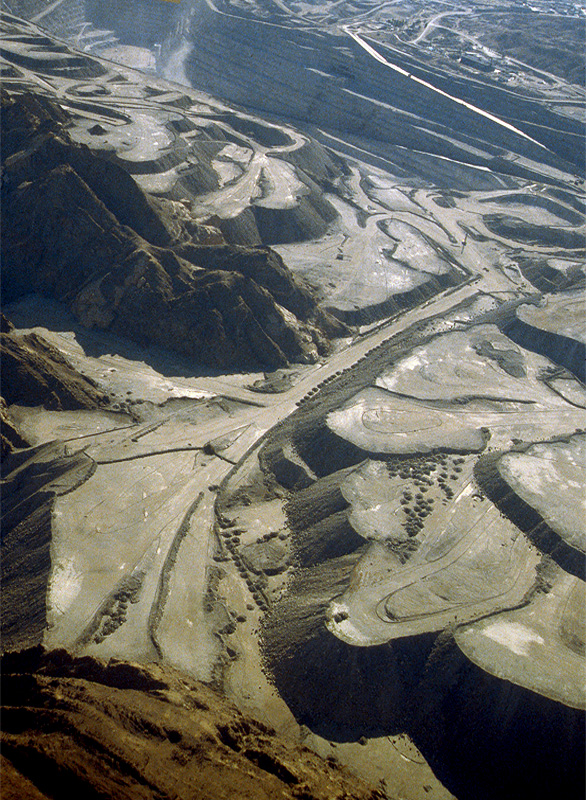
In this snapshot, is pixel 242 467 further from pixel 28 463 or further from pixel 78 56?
pixel 78 56

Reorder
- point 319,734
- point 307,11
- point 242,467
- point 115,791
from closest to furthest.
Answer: point 115,791 → point 319,734 → point 242,467 → point 307,11

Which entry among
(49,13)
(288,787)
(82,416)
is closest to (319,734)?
(288,787)

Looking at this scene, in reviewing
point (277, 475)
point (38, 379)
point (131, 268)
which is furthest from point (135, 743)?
point (131, 268)

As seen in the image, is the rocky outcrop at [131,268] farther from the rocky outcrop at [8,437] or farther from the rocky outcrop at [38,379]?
the rocky outcrop at [8,437]

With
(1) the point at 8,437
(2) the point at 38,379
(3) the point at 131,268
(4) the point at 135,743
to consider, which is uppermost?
(3) the point at 131,268

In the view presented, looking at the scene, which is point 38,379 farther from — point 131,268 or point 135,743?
point 135,743

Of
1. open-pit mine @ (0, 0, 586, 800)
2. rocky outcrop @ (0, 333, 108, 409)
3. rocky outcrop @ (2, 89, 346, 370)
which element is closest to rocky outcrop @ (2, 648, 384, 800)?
open-pit mine @ (0, 0, 586, 800)
